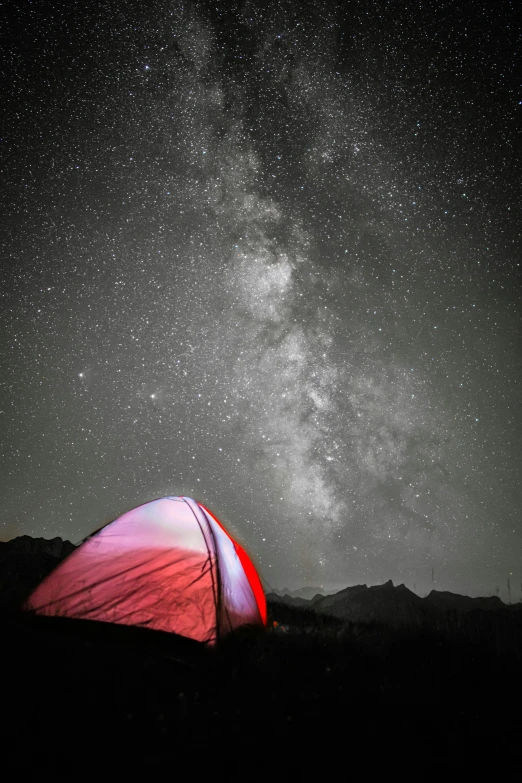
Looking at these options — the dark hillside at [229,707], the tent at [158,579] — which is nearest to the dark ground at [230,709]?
the dark hillside at [229,707]

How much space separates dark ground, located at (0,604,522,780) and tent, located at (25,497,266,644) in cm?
18

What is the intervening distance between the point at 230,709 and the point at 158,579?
206cm

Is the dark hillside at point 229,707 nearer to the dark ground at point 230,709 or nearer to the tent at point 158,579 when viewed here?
the dark ground at point 230,709

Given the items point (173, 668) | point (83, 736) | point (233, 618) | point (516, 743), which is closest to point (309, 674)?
point (233, 618)

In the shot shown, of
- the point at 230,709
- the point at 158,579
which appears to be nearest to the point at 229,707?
the point at 230,709

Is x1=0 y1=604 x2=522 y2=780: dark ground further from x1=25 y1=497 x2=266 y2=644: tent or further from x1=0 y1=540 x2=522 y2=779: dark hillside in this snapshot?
x1=25 y1=497 x2=266 y2=644: tent

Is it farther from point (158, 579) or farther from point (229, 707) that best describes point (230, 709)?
point (158, 579)

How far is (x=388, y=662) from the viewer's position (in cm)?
487

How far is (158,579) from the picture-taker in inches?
181

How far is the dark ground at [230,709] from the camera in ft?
7.45

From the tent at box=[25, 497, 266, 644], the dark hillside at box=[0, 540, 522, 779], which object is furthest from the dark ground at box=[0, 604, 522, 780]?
the tent at box=[25, 497, 266, 644]

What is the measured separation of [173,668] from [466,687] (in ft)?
12.6

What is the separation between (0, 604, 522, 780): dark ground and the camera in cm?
227

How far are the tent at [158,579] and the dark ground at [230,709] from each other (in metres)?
0.18
